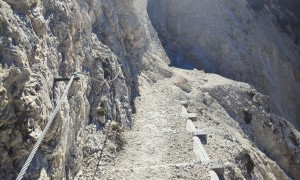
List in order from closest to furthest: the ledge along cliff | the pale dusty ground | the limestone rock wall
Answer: the limestone rock wall → the ledge along cliff → the pale dusty ground

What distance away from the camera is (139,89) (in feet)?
72.4

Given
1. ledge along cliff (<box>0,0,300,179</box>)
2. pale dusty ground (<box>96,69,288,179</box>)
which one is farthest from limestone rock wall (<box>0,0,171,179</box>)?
pale dusty ground (<box>96,69,288,179</box>)

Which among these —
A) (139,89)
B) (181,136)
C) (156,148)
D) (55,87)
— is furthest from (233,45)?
(55,87)

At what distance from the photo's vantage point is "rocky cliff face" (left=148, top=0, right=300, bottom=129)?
1468 inches

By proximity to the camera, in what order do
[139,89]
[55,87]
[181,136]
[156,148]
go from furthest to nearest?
[139,89], [181,136], [156,148], [55,87]

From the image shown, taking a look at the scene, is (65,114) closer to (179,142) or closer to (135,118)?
(179,142)

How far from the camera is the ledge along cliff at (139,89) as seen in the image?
8.07 m

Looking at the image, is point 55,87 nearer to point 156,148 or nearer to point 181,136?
point 156,148

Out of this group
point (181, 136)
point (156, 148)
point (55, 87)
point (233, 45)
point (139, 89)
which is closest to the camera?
point (55, 87)

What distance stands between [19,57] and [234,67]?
3141cm

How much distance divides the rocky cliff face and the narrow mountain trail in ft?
51.5

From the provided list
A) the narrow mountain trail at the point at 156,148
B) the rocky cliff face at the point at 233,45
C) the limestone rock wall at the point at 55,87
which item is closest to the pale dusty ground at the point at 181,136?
the narrow mountain trail at the point at 156,148

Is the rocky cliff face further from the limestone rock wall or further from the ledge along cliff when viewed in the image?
the limestone rock wall

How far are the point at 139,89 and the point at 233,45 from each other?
18.9m
